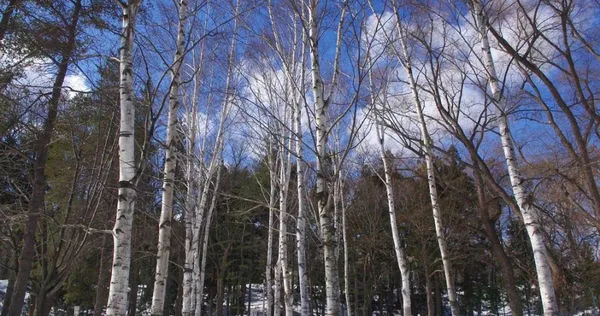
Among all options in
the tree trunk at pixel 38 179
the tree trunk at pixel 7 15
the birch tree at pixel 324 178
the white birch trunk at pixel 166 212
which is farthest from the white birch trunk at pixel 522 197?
the tree trunk at pixel 7 15

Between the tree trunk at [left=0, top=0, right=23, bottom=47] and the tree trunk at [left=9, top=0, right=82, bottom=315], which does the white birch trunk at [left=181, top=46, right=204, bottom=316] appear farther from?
the tree trunk at [left=0, top=0, right=23, bottom=47]

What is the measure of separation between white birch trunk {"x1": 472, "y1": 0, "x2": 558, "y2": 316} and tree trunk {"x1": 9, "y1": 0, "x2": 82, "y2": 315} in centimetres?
710

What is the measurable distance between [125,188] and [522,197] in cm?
556

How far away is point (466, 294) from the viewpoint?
29125 millimetres

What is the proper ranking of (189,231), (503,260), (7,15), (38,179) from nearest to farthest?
(7,15), (38,179), (503,260), (189,231)

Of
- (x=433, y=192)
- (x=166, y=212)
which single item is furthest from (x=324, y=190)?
(x=433, y=192)

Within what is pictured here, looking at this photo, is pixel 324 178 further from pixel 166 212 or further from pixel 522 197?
pixel 522 197

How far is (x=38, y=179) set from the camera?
808 centimetres

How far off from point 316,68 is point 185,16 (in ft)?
8.99

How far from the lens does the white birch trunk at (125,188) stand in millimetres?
4520

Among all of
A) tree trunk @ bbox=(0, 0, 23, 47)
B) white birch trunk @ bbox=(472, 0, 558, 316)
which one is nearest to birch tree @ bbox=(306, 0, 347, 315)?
white birch trunk @ bbox=(472, 0, 558, 316)

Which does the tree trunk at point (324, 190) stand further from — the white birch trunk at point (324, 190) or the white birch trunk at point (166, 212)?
the white birch trunk at point (166, 212)

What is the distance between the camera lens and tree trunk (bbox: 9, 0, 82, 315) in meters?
7.54

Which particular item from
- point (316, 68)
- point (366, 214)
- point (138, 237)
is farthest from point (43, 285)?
point (366, 214)
